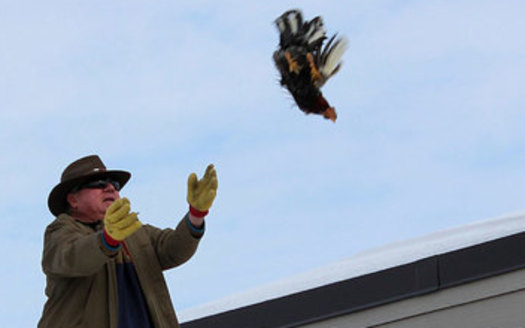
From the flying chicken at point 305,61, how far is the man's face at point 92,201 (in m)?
1.36

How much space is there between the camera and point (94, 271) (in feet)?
14.8

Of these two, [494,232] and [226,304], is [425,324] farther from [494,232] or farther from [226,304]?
[226,304]

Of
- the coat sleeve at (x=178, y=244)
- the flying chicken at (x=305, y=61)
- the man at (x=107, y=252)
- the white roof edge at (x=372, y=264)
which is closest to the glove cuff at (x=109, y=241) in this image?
the man at (x=107, y=252)

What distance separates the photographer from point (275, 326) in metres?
6.19

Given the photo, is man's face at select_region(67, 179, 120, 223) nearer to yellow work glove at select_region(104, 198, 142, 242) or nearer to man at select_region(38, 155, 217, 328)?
man at select_region(38, 155, 217, 328)

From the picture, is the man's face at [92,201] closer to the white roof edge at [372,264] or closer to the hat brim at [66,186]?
the hat brim at [66,186]

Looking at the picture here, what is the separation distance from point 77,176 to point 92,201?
152mm

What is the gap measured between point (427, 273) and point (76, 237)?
2208 mm

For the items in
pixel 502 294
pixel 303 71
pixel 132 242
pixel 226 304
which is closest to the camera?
pixel 303 71

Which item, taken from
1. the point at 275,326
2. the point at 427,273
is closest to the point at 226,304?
the point at 275,326

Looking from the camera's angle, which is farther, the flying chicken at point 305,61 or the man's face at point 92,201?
the man's face at point 92,201

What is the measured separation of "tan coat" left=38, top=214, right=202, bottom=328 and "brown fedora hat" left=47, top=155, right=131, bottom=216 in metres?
0.16

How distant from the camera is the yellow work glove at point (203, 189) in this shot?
4730mm

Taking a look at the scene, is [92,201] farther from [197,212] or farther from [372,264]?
[372,264]
